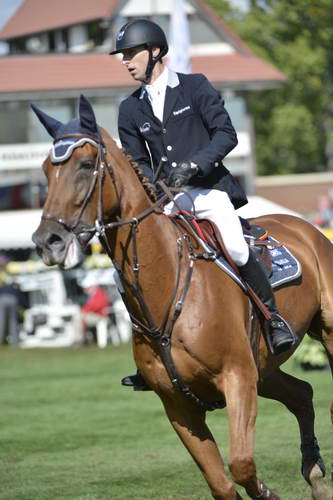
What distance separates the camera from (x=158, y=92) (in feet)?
22.1

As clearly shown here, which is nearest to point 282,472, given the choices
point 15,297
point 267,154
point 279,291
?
point 279,291

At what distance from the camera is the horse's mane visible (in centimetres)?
613

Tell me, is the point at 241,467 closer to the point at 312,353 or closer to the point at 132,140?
the point at 132,140

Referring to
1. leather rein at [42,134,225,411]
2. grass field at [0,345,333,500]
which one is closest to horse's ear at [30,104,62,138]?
leather rein at [42,134,225,411]

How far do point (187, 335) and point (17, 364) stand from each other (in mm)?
14706

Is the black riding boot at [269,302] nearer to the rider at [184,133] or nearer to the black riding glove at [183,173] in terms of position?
the rider at [184,133]

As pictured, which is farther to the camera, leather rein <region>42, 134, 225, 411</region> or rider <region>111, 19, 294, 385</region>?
rider <region>111, 19, 294, 385</region>

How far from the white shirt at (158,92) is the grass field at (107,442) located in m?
3.06

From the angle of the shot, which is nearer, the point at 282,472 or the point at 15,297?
the point at 282,472

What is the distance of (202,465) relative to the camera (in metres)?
6.58

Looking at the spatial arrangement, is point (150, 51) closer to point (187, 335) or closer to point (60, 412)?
point (187, 335)

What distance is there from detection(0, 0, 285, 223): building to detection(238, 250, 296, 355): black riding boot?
84.6ft

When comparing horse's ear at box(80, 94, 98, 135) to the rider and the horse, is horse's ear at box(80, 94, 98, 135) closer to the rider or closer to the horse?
the horse

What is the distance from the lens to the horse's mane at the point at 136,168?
6.13 metres
